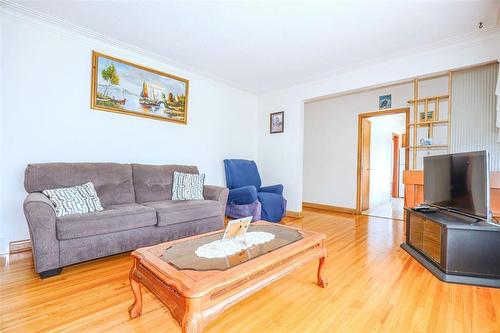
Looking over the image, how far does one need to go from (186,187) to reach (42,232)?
4.87ft

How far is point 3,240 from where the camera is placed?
231cm

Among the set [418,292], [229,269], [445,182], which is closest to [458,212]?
[445,182]

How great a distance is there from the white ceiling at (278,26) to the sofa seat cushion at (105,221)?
195cm

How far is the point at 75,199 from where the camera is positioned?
2.18 metres

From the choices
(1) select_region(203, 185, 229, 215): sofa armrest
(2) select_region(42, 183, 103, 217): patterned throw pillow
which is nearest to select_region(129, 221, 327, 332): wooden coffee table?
(2) select_region(42, 183, 103, 217): patterned throw pillow

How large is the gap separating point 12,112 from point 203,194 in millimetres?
2109

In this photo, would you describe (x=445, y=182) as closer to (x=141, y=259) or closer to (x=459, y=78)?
(x=459, y=78)

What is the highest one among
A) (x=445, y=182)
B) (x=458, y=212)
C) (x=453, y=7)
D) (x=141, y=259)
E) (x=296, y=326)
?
(x=453, y=7)

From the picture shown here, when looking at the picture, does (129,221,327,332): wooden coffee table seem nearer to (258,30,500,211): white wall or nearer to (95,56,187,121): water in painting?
(95,56,187,121): water in painting

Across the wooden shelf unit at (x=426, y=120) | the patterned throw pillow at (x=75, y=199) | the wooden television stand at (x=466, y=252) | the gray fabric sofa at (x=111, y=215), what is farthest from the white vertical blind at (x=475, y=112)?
the patterned throw pillow at (x=75, y=199)

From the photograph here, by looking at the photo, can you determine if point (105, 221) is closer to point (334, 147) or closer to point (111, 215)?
point (111, 215)

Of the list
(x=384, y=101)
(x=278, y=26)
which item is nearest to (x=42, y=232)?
(x=278, y=26)

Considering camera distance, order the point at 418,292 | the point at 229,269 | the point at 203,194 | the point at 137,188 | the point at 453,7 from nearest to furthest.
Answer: the point at 229,269
the point at 418,292
the point at 453,7
the point at 137,188
the point at 203,194

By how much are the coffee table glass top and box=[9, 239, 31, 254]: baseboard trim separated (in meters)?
1.96
